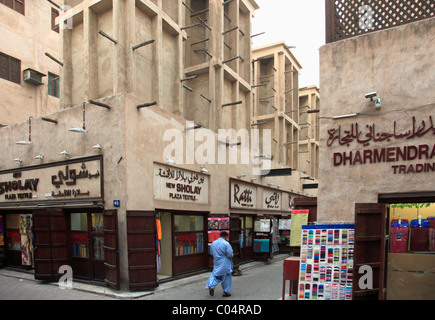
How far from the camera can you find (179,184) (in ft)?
37.7

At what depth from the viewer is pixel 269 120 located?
2295 centimetres

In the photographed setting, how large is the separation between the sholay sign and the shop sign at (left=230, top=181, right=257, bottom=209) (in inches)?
321

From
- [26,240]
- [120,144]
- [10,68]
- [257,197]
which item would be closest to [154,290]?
[120,144]

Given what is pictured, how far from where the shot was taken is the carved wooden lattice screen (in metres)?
6.58

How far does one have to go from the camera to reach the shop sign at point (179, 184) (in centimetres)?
1066

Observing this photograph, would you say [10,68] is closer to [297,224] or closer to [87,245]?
[87,245]

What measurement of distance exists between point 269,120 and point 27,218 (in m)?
15.4

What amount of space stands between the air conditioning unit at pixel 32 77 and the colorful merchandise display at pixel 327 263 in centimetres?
1501

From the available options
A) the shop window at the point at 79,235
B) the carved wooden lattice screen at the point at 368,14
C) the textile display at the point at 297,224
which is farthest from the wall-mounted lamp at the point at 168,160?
the carved wooden lattice screen at the point at 368,14

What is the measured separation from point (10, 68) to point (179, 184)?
10.5 meters

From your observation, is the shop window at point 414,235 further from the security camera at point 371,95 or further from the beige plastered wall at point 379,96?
the security camera at point 371,95

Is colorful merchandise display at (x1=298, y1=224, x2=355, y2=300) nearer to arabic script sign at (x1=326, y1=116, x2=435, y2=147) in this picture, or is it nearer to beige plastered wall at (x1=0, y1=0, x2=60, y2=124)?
arabic script sign at (x1=326, y1=116, x2=435, y2=147)
